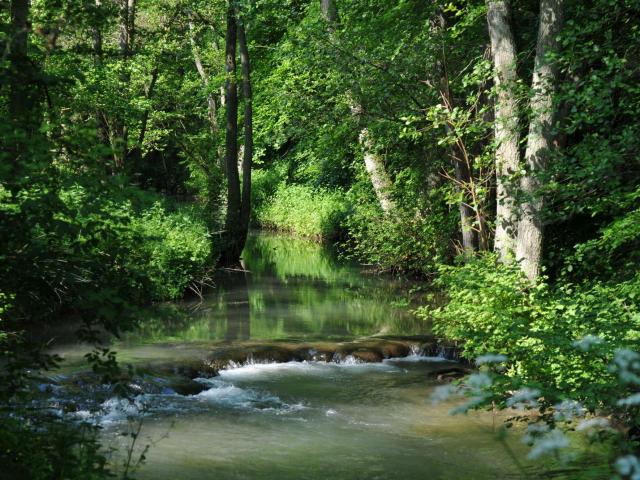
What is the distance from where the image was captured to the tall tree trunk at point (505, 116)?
35.8 feet

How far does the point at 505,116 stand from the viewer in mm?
10898

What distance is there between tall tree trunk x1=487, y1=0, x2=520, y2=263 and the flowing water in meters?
2.57

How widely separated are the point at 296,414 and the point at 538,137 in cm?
506

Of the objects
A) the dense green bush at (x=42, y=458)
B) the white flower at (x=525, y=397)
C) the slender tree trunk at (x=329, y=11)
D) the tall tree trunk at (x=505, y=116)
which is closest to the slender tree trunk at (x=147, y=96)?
the slender tree trunk at (x=329, y=11)

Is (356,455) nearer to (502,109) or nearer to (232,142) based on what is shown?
(502,109)

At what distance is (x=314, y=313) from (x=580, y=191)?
8.72 meters

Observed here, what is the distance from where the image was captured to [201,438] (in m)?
8.98

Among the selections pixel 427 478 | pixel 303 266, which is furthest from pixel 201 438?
pixel 303 266

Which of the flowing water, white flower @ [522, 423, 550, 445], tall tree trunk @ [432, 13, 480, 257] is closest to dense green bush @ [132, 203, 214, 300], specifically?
the flowing water

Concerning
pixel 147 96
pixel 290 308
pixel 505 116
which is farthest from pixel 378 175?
pixel 147 96

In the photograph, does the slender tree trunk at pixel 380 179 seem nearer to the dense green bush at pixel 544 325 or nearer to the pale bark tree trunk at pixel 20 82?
the dense green bush at pixel 544 325

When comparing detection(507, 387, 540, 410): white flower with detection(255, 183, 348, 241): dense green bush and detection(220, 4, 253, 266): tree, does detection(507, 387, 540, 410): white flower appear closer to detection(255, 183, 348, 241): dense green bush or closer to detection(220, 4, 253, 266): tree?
detection(220, 4, 253, 266): tree

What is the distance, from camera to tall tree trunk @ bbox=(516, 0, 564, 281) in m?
10.3

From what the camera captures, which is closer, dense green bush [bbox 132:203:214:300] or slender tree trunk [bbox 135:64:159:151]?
dense green bush [bbox 132:203:214:300]
